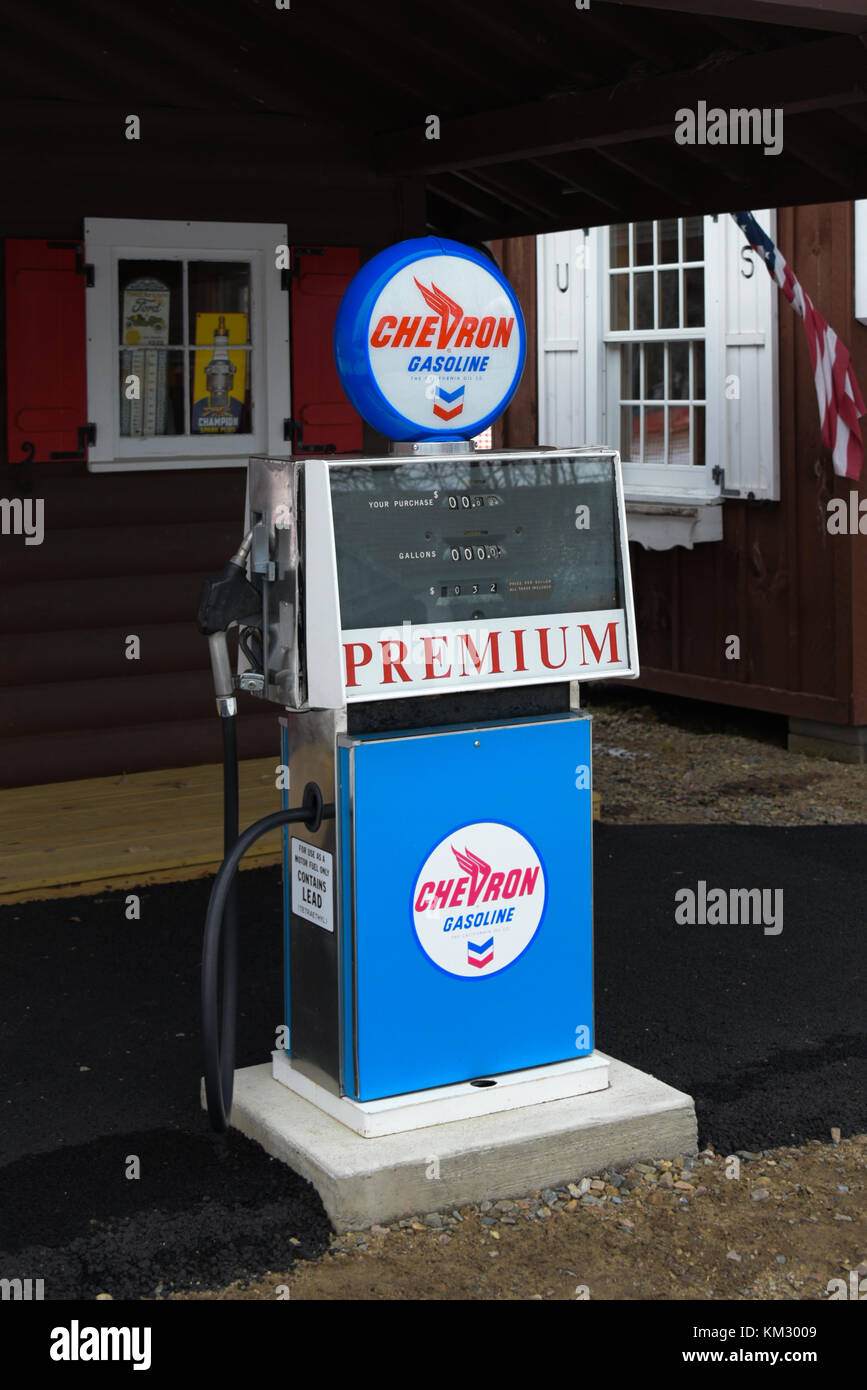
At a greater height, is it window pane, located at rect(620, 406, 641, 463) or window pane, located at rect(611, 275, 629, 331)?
window pane, located at rect(611, 275, 629, 331)

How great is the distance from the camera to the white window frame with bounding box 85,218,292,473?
276 inches

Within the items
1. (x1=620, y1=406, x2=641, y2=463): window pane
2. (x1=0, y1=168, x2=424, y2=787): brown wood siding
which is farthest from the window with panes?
(x1=0, y1=168, x2=424, y2=787): brown wood siding

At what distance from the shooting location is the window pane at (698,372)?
9734mm

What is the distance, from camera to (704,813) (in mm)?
7930

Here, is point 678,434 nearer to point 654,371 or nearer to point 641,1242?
point 654,371

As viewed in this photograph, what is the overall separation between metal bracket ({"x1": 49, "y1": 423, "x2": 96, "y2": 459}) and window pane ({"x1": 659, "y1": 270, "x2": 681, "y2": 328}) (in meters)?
4.11

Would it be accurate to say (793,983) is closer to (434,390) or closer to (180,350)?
(434,390)

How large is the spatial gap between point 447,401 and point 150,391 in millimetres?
3695

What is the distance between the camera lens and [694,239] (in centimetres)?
961

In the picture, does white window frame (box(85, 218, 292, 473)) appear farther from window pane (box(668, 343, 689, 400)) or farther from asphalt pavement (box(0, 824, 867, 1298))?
window pane (box(668, 343, 689, 400))

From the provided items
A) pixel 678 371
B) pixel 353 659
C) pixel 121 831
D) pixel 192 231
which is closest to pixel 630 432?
pixel 678 371

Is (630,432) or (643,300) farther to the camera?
(630,432)

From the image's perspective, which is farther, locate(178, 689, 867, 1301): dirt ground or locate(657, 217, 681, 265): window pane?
locate(657, 217, 681, 265): window pane

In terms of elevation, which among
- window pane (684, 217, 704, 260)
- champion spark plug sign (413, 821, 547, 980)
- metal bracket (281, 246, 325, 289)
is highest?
window pane (684, 217, 704, 260)
